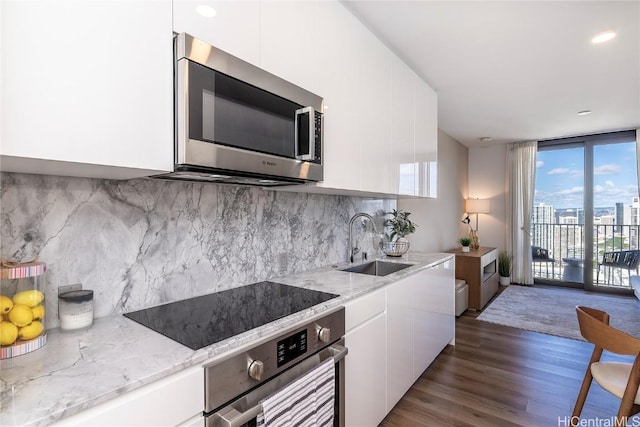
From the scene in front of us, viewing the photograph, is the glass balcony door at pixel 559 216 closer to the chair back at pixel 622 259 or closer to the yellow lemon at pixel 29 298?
the chair back at pixel 622 259

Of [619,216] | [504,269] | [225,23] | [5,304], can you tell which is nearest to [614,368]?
[225,23]

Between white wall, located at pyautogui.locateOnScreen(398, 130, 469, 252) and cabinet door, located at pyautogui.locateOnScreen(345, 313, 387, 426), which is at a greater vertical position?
white wall, located at pyautogui.locateOnScreen(398, 130, 469, 252)

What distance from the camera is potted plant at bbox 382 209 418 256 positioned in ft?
9.01

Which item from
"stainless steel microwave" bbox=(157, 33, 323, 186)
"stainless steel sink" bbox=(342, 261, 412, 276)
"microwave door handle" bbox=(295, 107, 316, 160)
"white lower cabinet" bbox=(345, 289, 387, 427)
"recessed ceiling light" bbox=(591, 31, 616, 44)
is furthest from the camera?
"stainless steel sink" bbox=(342, 261, 412, 276)

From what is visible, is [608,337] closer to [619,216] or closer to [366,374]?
[366,374]

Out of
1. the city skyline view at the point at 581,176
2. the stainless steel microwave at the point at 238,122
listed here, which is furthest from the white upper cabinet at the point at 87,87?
the city skyline view at the point at 581,176

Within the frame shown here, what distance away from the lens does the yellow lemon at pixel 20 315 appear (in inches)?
36.1

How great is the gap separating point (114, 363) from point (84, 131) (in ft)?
2.01

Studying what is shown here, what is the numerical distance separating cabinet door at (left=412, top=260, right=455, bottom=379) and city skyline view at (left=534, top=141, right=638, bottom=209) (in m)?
3.82

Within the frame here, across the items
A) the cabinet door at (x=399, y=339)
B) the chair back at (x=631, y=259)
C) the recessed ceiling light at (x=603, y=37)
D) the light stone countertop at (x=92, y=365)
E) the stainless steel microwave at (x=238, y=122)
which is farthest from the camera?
the chair back at (x=631, y=259)

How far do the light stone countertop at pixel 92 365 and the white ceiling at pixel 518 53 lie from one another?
1.91 m

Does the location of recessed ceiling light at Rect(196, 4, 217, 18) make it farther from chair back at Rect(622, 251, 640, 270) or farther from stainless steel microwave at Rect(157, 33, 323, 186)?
chair back at Rect(622, 251, 640, 270)

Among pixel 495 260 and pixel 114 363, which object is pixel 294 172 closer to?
pixel 114 363

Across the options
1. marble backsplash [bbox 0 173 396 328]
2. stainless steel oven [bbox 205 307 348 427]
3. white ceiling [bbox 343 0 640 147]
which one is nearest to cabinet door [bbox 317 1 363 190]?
white ceiling [bbox 343 0 640 147]
